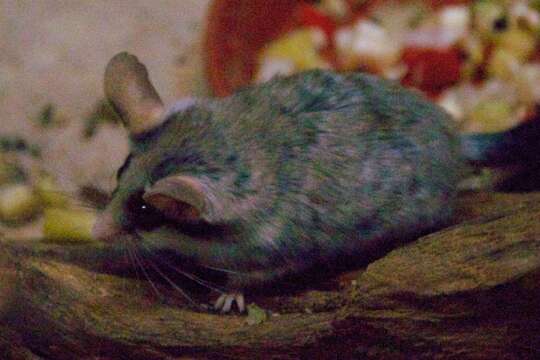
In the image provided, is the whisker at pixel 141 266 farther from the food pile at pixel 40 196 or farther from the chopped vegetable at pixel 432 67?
the chopped vegetable at pixel 432 67

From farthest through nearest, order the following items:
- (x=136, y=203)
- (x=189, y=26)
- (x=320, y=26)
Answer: (x=189, y=26) → (x=320, y=26) → (x=136, y=203)

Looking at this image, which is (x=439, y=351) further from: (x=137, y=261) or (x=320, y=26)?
(x=320, y=26)

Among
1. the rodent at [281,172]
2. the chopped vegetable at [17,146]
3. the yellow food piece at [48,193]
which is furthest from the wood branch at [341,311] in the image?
the chopped vegetable at [17,146]

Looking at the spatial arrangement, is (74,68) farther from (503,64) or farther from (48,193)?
(503,64)

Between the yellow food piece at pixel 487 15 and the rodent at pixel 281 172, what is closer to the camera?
the rodent at pixel 281 172

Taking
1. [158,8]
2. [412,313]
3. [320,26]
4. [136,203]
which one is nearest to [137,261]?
[136,203]

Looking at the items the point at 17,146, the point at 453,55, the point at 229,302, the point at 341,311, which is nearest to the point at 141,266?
the point at 229,302
